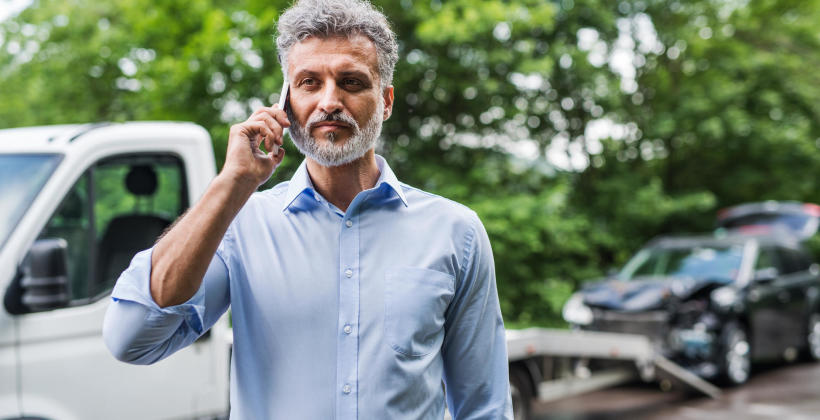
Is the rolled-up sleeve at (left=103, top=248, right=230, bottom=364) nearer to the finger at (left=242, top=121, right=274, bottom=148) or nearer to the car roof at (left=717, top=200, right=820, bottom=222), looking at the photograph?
the finger at (left=242, top=121, right=274, bottom=148)

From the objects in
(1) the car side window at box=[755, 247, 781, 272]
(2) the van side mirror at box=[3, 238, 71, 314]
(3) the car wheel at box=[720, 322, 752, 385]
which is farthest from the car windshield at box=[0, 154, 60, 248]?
(1) the car side window at box=[755, 247, 781, 272]

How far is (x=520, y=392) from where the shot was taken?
6379 millimetres

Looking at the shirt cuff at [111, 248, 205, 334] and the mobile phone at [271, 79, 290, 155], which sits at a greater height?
the mobile phone at [271, 79, 290, 155]

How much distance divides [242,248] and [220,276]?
8cm

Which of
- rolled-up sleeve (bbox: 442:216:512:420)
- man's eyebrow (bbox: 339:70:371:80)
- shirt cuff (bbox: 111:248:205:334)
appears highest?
man's eyebrow (bbox: 339:70:371:80)

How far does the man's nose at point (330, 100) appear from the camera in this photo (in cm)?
178

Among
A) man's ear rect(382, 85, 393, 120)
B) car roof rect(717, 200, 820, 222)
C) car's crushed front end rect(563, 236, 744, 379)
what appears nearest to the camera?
man's ear rect(382, 85, 393, 120)

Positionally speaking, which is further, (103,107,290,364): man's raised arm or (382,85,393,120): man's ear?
(382,85,393,120): man's ear

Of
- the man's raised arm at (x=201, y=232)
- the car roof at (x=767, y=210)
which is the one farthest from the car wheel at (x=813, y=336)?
the man's raised arm at (x=201, y=232)

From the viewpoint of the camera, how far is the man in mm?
1596

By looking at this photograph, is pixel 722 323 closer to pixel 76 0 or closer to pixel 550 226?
pixel 550 226

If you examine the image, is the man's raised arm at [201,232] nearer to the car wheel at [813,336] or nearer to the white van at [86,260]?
the white van at [86,260]

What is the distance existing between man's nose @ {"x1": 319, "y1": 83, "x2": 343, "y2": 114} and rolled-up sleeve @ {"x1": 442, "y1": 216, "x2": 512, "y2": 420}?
1.50 feet

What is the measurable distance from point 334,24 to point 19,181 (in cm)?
273
